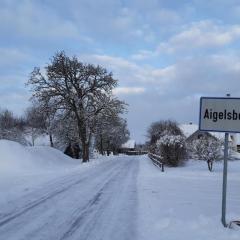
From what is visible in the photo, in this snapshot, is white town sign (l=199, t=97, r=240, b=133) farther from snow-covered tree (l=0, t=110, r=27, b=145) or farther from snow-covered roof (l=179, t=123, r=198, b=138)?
snow-covered roof (l=179, t=123, r=198, b=138)

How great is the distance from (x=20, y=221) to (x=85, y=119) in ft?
129

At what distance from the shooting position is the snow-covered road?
9648mm

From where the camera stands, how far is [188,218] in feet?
37.1

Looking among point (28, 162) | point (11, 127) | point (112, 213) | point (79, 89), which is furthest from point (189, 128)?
point (112, 213)

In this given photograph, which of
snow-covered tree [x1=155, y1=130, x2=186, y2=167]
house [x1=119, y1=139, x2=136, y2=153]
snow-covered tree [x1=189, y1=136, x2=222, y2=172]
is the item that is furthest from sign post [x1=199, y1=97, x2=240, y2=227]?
house [x1=119, y1=139, x2=136, y2=153]

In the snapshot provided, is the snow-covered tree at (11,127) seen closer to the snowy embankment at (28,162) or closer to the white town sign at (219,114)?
the snowy embankment at (28,162)

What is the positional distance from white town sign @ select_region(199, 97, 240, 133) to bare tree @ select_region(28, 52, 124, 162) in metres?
37.6

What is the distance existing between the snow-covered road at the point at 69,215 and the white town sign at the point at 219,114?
279 centimetres

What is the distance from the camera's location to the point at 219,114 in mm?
10695

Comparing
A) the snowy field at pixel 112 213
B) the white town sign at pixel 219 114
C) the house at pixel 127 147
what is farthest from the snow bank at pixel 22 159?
the house at pixel 127 147

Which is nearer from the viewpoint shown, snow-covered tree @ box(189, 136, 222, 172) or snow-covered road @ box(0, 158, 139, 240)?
snow-covered road @ box(0, 158, 139, 240)

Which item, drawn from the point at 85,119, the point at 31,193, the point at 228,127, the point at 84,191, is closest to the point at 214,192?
the point at 84,191

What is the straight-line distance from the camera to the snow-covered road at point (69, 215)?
9648 mm

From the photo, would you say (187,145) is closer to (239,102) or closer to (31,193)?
(31,193)
